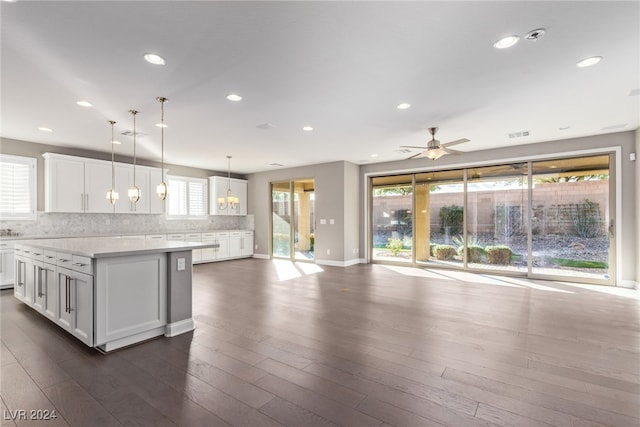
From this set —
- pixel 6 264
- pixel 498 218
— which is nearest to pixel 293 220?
pixel 498 218

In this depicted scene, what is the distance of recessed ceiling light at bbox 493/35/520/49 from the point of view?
8.41 ft

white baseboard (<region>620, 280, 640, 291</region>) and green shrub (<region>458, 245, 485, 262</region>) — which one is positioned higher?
green shrub (<region>458, 245, 485, 262</region>)

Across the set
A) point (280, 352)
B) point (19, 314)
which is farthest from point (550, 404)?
point (19, 314)

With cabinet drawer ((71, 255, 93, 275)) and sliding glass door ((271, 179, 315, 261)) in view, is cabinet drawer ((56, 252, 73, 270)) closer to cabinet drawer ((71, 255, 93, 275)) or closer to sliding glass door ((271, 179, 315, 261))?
cabinet drawer ((71, 255, 93, 275))

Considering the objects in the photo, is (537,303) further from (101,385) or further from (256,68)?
(101,385)

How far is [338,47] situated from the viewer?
8.84 feet

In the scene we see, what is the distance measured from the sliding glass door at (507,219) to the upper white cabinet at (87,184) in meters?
5.76

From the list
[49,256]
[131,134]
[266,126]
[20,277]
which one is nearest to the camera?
[49,256]

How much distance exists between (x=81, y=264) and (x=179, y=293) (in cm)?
91

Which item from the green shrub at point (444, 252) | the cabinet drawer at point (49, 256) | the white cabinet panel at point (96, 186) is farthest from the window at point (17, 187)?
the green shrub at point (444, 252)

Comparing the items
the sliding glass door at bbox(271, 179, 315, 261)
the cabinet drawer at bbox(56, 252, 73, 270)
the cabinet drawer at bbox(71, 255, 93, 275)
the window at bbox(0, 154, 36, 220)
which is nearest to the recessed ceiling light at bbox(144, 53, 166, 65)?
the cabinet drawer at bbox(71, 255, 93, 275)

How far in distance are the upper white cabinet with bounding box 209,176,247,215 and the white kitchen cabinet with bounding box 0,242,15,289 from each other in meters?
4.34

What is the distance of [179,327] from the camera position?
10.8 ft

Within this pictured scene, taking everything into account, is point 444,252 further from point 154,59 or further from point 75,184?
point 75,184
